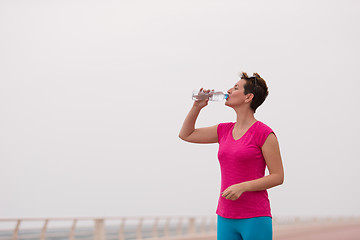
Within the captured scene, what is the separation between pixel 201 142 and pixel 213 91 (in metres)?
0.37

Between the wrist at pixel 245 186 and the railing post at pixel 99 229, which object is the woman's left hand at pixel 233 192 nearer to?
the wrist at pixel 245 186

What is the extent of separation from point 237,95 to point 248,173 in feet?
1.66

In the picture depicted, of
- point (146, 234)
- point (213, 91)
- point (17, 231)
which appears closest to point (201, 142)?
point (213, 91)

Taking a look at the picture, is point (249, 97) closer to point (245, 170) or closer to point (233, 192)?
point (245, 170)

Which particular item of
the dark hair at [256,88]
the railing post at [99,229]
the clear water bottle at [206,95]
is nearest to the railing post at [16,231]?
the railing post at [99,229]

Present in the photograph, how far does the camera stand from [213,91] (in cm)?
363

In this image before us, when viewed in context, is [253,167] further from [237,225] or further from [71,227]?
[71,227]

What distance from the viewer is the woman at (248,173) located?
3240 millimetres

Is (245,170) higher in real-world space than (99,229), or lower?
lower

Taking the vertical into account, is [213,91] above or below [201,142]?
above

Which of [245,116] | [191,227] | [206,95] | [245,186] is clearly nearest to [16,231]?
[191,227]

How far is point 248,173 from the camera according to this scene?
328 centimetres

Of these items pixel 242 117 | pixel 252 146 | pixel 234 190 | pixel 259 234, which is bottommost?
pixel 259 234

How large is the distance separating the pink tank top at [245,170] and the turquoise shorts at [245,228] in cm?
3
